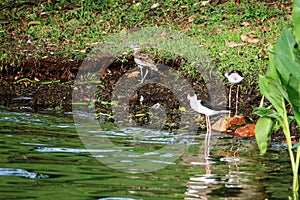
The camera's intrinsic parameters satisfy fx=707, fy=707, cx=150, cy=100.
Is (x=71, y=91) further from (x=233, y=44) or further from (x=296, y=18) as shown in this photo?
(x=296, y=18)

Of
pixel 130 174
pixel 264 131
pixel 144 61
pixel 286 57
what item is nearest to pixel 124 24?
pixel 144 61

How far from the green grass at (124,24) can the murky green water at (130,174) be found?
11.9 ft

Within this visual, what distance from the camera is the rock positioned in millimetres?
8402

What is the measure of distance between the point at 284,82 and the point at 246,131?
3150 millimetres

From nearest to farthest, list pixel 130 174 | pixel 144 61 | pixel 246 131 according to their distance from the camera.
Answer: pixel 130 174 → pixel 246 131 → pixel 144 61

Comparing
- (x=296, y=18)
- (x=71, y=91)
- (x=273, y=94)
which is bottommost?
(x=273, y=94)

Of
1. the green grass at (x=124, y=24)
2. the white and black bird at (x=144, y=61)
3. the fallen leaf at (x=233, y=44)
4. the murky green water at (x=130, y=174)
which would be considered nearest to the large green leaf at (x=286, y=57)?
the murky green water at (x=130, y=174)

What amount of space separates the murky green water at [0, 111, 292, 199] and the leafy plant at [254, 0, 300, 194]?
16.8 inches

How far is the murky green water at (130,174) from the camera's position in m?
5.32

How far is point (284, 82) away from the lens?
5.36 m

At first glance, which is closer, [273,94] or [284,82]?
[284,82]

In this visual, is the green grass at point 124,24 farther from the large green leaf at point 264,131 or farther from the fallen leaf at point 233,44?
the large green leaf at point 264,131

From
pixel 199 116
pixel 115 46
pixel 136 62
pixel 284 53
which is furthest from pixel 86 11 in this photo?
pixel 284 53

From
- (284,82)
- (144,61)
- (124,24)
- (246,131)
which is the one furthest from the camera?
(124,24)
